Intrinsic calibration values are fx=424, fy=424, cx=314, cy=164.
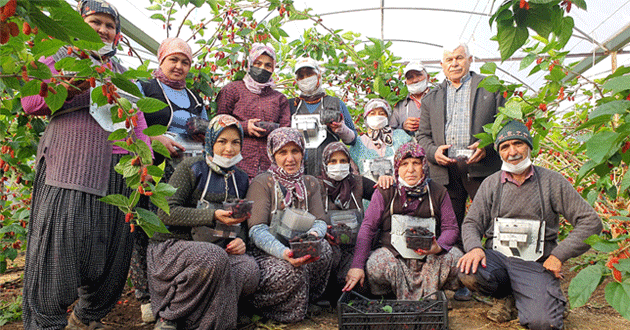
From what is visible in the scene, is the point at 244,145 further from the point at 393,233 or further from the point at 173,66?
the point at 393,233

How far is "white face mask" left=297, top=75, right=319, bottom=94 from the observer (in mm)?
3600

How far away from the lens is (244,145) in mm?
3299

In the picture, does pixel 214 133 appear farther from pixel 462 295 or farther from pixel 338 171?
pixel 462 295

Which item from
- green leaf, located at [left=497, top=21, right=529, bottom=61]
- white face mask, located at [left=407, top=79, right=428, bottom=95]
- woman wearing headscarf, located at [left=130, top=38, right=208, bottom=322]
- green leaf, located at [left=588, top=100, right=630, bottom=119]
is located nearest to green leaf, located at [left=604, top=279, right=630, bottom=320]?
green leaf, located at [left=588, top=100, right=630, bottom=119]

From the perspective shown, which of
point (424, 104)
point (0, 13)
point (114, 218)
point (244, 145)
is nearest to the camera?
point (0, 13)

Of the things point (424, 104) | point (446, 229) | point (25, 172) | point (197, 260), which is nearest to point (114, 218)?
point (197, 260)

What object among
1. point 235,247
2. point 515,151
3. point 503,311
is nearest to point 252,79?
point 235,247

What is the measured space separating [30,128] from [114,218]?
3.41 feet

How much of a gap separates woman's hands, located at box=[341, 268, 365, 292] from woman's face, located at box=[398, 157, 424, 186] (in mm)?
720

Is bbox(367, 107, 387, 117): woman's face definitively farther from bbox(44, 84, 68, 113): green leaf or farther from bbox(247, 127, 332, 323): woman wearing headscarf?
bbox(44, 84, 68, 113): green leaf

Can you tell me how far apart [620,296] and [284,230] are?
1908 millimetres

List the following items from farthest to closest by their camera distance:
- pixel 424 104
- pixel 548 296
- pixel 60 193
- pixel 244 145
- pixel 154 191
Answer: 1. pixel 424 104
2. pixel 244 145
3. pixel 548 296
4. pixel 60 193
5. pixel 154 191

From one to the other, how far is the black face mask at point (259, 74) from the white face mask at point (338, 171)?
2.92 feet

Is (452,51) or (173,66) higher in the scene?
(452,51)
